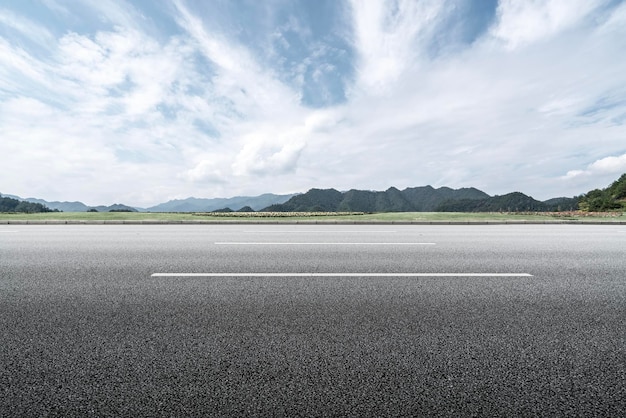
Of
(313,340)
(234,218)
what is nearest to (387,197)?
(234,218)

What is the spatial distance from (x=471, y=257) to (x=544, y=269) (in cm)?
132

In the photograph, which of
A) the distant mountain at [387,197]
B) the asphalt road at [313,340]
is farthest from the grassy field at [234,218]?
the distant mountain at [387,197]

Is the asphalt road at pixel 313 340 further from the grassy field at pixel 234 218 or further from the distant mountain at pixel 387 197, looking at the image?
the distant mountain at pixel 387 197

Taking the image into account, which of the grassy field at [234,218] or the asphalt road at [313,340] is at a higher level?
the grassy field at [234,218]

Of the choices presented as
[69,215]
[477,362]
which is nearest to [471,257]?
[477,362]

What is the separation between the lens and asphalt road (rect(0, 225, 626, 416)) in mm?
2119

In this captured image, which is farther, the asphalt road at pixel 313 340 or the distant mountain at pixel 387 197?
the distant mountain at pixel 387 197

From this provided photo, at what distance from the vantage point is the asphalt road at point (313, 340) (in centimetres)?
212

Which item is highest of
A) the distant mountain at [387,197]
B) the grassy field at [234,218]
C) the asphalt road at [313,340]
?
the distant mountain at [387,197]

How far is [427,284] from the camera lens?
4.75 m

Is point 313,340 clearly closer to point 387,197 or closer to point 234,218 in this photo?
point 234,218

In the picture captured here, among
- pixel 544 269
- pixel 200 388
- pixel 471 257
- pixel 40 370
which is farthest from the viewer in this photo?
pixel 471 257

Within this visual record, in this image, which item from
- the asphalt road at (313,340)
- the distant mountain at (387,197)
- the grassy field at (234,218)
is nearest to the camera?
the asphalt road at (313,340)

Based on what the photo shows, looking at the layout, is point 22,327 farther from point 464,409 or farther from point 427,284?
point 427,284
